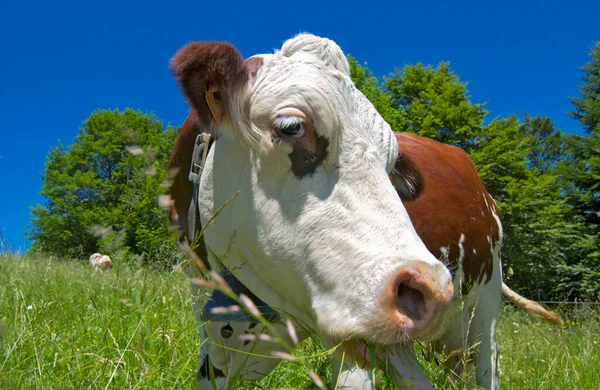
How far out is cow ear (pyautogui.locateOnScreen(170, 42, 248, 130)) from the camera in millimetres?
A: 1960

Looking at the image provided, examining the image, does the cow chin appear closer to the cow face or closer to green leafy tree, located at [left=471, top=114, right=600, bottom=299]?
the cow face

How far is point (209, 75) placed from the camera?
78.7 inches

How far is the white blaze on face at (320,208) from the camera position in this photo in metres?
1.59

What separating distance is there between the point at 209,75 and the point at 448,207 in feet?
6.66

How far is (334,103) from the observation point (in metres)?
1.93

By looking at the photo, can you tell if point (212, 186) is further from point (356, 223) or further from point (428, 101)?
point (428, 101)

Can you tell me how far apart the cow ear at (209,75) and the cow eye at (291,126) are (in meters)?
0.32

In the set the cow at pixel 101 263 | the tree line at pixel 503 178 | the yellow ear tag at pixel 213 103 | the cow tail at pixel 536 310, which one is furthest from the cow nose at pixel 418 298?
the tree line at pixel 503 178

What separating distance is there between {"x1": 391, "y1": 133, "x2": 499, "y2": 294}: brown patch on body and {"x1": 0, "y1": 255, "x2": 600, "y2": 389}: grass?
0.75 m

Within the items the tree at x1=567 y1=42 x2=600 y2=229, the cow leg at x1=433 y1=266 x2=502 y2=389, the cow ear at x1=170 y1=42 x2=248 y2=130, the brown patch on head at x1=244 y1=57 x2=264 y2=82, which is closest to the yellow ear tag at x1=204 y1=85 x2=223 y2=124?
the cow ear at x1=170 y1=42 x2=248 y2=130

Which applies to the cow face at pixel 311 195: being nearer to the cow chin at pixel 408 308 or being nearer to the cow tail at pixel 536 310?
the cow chin at pixel 408 308

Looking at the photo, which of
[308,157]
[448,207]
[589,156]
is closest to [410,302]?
[308,157]

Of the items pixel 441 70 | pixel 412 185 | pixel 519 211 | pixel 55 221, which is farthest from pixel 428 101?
pixel 412 185

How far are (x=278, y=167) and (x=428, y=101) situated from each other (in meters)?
21.5
